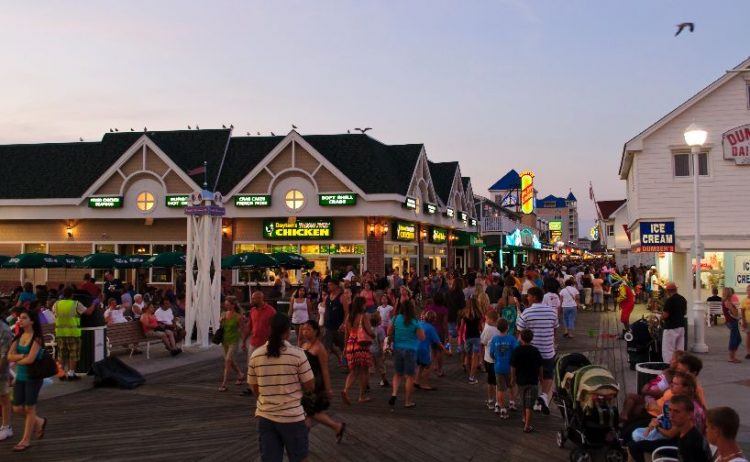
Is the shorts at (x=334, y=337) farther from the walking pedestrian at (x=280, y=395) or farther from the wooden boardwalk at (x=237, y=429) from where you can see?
the walking pedestrian at (x=280, y=395)

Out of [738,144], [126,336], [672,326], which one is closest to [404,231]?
[738,144]

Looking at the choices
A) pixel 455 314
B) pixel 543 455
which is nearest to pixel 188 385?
pixel 455 314

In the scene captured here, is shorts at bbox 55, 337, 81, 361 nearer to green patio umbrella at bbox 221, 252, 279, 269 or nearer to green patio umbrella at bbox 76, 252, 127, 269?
green patio umbrella at bbox 221, 252, 279, 269

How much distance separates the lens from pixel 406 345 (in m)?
9.73

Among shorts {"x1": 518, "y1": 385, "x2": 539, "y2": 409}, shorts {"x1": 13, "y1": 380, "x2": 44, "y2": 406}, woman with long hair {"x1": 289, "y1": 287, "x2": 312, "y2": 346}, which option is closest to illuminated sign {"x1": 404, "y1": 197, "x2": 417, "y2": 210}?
woman with long hair {"x1": 289, "y1": 287, "x2": 312, "y2": 346}

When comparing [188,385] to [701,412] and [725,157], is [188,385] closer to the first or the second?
[701,412]

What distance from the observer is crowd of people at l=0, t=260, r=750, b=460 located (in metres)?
5.22

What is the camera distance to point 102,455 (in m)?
7.54

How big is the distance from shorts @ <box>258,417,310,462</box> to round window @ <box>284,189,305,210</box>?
84.3 feet

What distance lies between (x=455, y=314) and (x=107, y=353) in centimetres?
774

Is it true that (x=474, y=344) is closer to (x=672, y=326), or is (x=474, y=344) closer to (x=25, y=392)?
(x=672, y=326)

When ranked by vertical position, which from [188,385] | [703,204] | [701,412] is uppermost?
[703,204]

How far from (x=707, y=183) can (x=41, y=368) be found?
21.2 metres

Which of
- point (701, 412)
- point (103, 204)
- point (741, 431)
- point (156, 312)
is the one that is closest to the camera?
point (701, 412)
